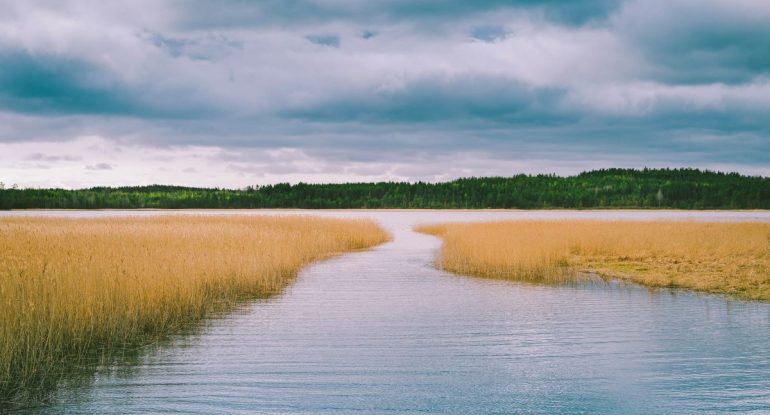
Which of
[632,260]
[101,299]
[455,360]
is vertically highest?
[101,299]

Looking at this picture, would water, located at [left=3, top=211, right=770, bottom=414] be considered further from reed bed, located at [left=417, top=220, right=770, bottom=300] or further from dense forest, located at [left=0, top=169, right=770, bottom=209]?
dense forest, located at [left=0, top=169, right=770, bottom=209]

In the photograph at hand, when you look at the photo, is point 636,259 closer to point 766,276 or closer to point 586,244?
point 586,244

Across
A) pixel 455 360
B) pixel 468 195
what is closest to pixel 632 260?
pixel 455 360

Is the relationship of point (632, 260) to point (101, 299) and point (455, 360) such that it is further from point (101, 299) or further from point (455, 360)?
point (101, 299)

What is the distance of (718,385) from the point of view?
898 cm

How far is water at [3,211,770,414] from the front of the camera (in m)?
8.20

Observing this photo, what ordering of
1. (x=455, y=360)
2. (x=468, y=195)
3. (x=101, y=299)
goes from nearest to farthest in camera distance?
(x=455, y=360) < (x=101, y=299) < (x=468, y=195)

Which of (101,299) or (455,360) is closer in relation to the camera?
(455,360)

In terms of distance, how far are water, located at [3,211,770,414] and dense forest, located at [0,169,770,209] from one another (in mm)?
153872

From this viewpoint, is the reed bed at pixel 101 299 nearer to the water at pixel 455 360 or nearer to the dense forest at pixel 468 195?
the water at pixel 455 360

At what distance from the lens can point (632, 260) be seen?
86.8 ft

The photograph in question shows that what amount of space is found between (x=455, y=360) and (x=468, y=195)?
551 ft

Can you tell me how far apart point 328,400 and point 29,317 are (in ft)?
16.5

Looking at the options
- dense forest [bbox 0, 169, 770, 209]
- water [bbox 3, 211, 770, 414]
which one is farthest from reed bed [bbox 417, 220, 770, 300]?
dense forest [bbox 0, 169, 770, 209]
